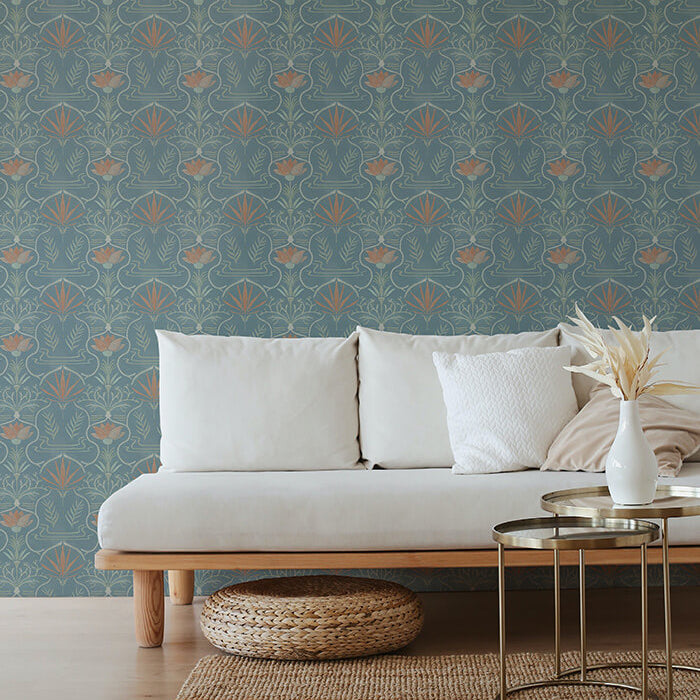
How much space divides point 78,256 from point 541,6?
2085 millimetres

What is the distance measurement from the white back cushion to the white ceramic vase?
1.10 m

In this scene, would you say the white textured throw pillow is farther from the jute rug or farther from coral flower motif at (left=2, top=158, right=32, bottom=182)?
coral flower motif at (left=2, top=158, right=32, bottom=182)

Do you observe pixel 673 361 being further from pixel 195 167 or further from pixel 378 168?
pixel 195 167

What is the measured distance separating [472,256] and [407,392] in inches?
27.3

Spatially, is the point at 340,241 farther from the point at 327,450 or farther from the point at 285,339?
the point at 327,450

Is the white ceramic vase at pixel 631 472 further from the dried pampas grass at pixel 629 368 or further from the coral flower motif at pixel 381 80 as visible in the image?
the coral flower motif at pixel 381 80

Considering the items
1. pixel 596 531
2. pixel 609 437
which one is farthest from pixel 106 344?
pixel 596 531

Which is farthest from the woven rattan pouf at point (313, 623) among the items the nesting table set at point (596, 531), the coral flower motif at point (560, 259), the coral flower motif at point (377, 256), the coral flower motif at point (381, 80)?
the coral flower motif at point (381, 80)

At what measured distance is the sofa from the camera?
260cm

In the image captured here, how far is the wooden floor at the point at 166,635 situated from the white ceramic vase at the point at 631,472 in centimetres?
83

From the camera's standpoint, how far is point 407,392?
3.19m

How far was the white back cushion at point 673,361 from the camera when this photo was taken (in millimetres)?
3105

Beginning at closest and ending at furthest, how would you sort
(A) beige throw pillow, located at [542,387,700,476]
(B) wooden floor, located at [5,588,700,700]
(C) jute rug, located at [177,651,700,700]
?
(C) jute rug, located at [177,651,700,700]
(B) wooden floor, located at [5,588,700,700]
(A) beige throw pillow, located at [542,387,700,476]

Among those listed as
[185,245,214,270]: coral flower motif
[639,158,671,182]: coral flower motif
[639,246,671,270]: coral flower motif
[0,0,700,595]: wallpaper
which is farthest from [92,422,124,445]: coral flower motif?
[639,158,671,182]: coral flower motif
